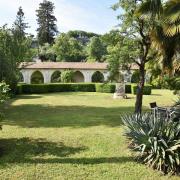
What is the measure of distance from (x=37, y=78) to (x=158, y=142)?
43807mm

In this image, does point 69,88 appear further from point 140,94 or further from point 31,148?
point 31,148

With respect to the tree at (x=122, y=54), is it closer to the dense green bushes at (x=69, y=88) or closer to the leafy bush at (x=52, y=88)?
the dense green bushes at (x=69, y=88)

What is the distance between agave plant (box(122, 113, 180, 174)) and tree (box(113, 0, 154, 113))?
581 cm

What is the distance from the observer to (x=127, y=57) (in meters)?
14.6

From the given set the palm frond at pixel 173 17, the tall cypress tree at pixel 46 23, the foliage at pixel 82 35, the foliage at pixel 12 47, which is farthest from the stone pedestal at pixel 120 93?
the foliage at pixel 82 35

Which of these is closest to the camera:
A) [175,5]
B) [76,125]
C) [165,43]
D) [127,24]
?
[175,5]

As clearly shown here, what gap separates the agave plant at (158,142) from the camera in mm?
7281

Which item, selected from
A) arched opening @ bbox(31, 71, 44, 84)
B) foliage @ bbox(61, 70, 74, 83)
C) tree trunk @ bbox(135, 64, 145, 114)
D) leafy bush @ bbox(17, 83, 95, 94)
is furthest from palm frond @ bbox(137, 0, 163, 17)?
arched opening @ bbox(31, 71, 44, 84)

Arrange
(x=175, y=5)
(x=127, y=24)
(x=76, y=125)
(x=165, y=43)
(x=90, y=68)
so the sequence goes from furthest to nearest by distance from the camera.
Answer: (x=90, y=68) → (x=127, y=24) → (x=76, y=125) → (x=165, y=43) → (x=175, y=5)

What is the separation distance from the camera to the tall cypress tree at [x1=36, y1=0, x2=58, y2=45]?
72.8 m

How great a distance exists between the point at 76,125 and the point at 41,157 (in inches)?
199

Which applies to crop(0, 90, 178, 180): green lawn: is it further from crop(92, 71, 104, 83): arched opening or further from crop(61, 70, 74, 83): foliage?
crop(92, 71, 104, 83): arched opening

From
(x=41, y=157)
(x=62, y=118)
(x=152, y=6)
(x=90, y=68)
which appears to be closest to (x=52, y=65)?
(x=90, y=68)

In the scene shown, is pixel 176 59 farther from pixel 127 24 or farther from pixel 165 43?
pixel 127 24
